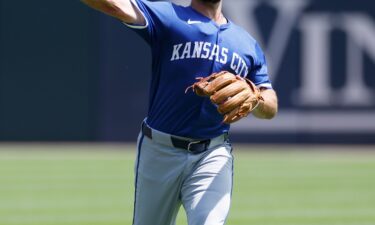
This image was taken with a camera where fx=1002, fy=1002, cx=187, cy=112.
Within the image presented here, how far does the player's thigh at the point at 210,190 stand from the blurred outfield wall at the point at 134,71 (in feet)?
40.4

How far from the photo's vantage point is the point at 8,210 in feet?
34.1

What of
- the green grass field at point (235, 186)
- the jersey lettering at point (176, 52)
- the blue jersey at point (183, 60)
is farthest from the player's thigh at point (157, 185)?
the green grass field at point (235, 186)

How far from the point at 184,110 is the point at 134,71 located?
41.1 feet

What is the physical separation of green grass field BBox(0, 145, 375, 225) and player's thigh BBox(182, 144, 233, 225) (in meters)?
3.61

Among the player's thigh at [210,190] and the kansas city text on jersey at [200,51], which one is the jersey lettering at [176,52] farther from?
the player's thigh at [210,190]

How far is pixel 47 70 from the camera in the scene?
18297 mm

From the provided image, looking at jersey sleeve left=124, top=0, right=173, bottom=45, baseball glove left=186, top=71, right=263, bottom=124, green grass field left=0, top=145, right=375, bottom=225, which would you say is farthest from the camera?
green grass field left=0, top=145, right=375, bottom=225

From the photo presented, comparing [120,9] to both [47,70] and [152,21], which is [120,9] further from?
[47,70]

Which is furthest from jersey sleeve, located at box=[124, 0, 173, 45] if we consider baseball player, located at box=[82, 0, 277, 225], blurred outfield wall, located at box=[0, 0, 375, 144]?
blurred outfield wall, located at box=[0, 0, 375, 144]

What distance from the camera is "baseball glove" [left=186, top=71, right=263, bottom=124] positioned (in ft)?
18.7

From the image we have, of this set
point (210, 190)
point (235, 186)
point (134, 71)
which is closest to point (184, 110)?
point (210, 190)

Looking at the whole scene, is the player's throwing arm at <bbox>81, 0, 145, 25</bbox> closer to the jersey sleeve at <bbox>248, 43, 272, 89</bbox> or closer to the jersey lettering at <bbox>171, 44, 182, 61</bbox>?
the jersey lettering at <bbox>171, 44, 182, 61</bbox>

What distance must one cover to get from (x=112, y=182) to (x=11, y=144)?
5753 millimetres

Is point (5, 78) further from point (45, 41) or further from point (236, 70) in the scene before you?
point (236, 70)
